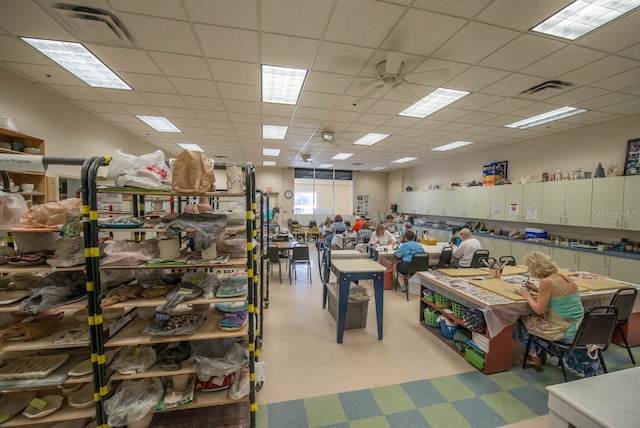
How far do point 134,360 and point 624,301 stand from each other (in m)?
4.61

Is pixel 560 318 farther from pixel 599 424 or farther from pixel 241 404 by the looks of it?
pixel 241 404

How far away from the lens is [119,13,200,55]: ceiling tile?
214 centimetres

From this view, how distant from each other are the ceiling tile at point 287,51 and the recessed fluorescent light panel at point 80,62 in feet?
6.29

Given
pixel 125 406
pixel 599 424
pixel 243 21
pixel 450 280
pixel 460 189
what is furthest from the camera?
pixel 460 189

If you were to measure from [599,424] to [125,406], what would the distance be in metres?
2.57

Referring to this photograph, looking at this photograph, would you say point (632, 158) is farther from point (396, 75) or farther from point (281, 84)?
point (281, 84)

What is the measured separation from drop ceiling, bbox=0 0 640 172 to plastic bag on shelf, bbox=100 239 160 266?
1.91 metres

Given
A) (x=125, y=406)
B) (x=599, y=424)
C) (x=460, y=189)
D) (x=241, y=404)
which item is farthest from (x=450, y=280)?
(x=460, y=189)

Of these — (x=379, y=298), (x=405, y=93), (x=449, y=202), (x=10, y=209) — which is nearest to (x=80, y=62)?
(x=10, y=209)

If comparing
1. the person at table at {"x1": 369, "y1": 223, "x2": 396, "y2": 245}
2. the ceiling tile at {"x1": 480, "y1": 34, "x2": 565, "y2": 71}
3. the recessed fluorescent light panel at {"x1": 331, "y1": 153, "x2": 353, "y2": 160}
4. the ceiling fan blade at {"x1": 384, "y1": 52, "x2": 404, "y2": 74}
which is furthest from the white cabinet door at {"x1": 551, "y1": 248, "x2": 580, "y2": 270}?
the recessed fluorescent light panel at {"x1": 331, "y1": 153, "x2": 353, "y2": 160}

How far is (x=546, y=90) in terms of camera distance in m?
3.32

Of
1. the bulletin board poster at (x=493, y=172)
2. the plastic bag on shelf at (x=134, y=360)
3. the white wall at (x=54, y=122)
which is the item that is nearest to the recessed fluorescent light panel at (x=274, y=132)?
the white wall at (x=54, y=122)

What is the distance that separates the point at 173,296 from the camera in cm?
171

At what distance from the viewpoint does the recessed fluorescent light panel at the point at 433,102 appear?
3.49 m
